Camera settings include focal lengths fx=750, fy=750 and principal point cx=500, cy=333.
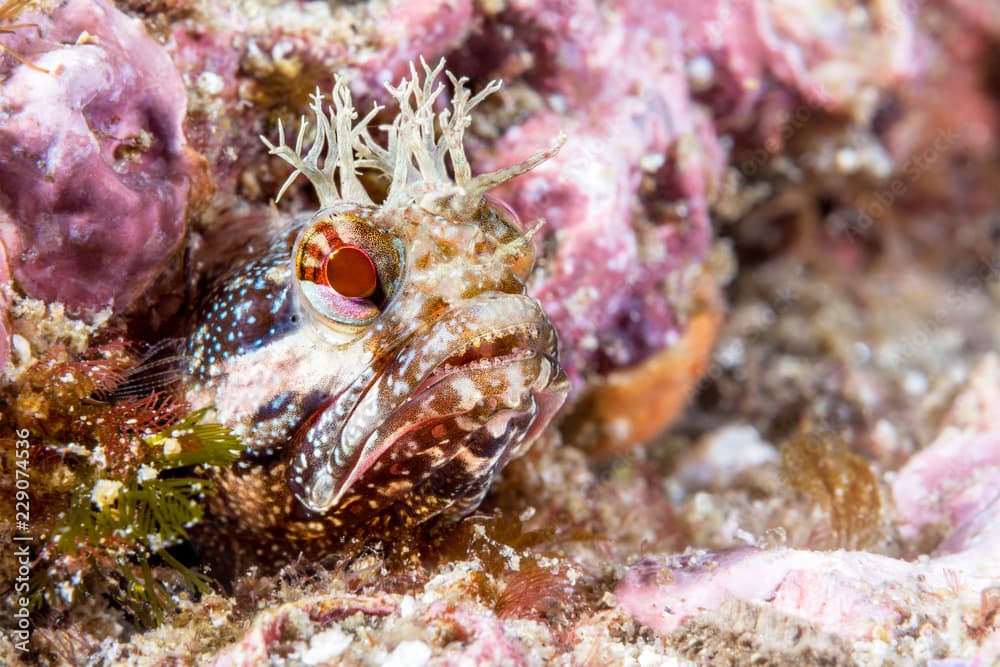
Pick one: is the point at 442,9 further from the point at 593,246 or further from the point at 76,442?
the point at 76,442

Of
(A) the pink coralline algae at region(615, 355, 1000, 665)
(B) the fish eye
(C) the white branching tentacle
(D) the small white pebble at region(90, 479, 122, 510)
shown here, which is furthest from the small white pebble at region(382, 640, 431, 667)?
(C) the white branching tentacle

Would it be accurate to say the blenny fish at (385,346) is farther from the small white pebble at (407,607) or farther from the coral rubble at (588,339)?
the small white pebble at (407,607)

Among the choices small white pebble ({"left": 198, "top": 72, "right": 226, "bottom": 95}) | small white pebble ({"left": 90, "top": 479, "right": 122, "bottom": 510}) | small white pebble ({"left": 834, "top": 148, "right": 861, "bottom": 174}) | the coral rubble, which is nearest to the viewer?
the coral rubble

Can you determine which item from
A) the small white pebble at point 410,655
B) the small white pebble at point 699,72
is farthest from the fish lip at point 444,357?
the small white pebble at point 699,72

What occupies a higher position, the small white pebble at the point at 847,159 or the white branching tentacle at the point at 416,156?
the white branching tentacle at the point at 416,156

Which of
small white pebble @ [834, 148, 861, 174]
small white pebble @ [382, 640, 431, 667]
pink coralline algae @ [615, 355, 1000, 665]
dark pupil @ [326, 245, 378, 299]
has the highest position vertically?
dark pupil @ [326, 245, 378, 299]

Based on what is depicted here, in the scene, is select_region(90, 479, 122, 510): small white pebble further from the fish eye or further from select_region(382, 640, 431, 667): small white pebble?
select_region(382, 640, 431, 667): small white pebble
